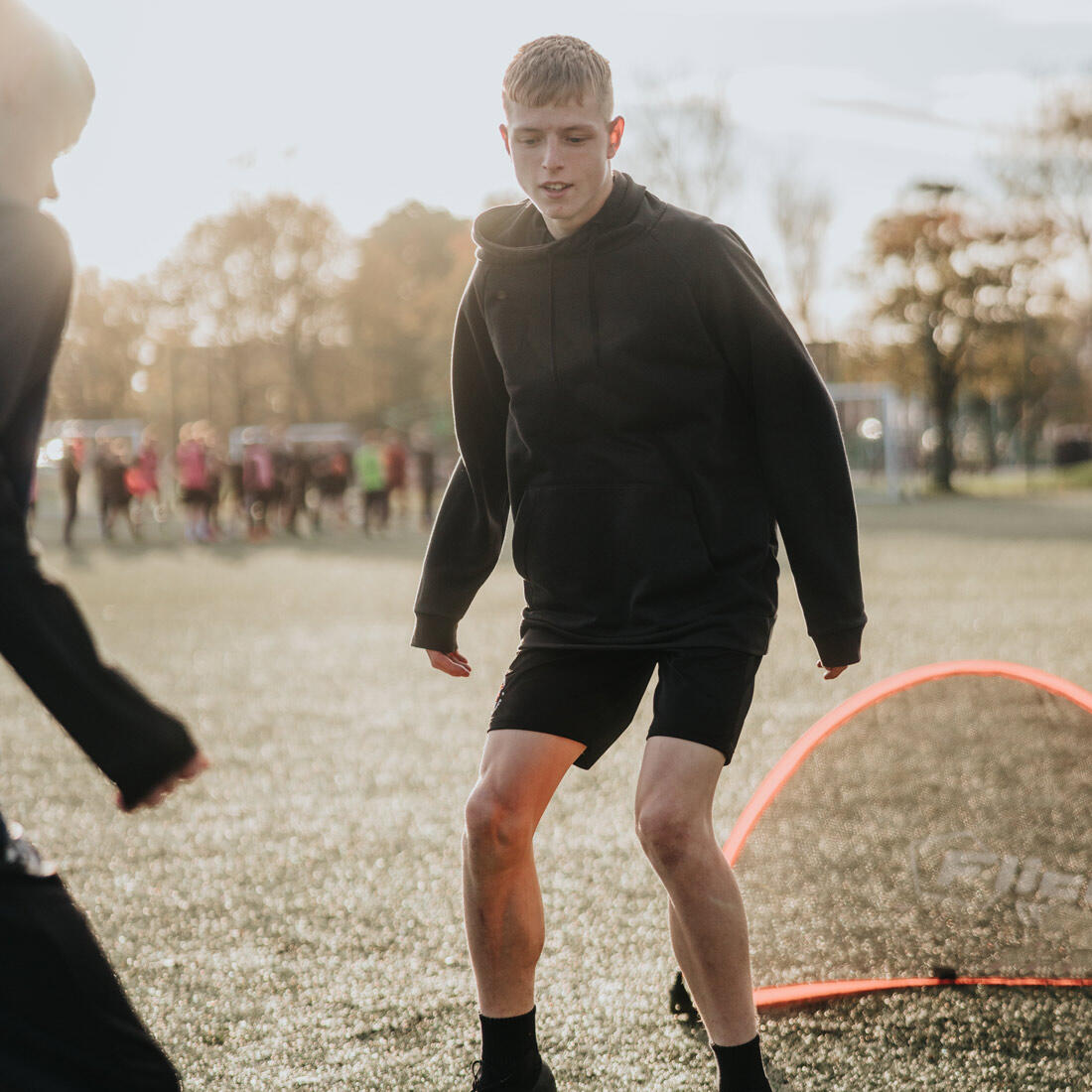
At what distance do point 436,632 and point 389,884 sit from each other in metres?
1.80

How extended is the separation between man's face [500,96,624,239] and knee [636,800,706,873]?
3.43ft

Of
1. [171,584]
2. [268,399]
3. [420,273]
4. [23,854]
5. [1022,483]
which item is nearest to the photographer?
[23,854]

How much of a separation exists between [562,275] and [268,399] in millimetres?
63208

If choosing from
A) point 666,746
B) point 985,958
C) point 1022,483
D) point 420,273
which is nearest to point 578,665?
point 666,746

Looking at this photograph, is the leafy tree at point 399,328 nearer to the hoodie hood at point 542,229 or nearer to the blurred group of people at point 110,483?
the blurred group of people at point 110,483

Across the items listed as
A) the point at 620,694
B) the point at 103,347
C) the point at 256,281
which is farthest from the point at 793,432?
the point at 103,347

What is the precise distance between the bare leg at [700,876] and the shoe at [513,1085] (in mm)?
362

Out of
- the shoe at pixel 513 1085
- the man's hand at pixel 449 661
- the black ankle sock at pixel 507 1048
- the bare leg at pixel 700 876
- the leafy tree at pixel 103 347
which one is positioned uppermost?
the leafy tree at pixel 103 347

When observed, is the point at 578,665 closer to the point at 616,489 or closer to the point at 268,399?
the point at 616,489

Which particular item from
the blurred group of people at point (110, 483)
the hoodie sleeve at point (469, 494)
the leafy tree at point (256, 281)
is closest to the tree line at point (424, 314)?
the leafy tree at point (256, 281)

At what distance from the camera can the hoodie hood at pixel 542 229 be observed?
2656mm

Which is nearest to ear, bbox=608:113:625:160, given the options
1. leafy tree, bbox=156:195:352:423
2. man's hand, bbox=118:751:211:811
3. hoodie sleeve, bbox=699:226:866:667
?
hoodie sleeve, bbox=699:226:866:667

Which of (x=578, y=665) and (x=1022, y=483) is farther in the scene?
(x=1022, y=483)

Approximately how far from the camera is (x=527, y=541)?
2725 mm
